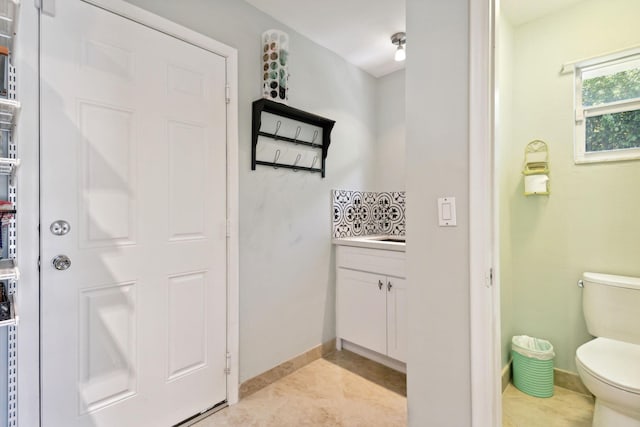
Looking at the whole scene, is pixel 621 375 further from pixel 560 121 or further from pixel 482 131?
pixel 560 121

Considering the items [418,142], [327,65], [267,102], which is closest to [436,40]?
[418,142]

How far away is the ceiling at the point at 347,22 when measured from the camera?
1.94 meters

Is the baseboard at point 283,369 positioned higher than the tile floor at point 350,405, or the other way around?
the baseboard at point 283,369

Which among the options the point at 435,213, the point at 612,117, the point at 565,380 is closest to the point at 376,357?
the point at 565,380

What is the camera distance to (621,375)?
1.34 meters

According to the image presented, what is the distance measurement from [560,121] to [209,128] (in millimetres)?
2153

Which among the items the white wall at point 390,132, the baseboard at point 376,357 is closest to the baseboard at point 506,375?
the baseboard at point 376,357

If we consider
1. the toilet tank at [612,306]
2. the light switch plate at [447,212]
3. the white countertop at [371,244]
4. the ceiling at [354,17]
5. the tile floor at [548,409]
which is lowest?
the tile floor at [548,409]

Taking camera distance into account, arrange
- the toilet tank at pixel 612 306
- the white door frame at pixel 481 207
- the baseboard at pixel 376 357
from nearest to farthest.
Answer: the white door frame at pixel 481 207, the toilet tank at pixel 612 306, the baseboard at pixel 376 357

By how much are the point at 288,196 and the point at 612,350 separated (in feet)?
6.47

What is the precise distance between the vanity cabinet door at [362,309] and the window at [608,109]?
1517 mm

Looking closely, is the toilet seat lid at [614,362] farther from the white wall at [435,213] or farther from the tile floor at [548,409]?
the white wall at [435,213]

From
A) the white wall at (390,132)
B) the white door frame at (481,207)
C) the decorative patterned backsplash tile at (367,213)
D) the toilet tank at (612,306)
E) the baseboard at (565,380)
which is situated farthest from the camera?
the white wall at (390,132)

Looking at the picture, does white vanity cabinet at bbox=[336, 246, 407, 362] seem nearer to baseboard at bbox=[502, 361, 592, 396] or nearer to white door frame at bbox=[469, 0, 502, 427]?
baseboard at bbox=[502, 361, 592, 396]
